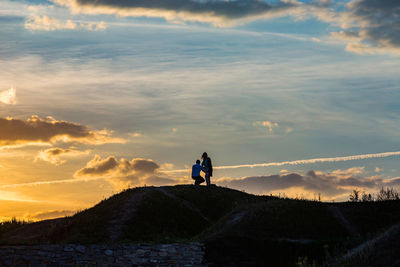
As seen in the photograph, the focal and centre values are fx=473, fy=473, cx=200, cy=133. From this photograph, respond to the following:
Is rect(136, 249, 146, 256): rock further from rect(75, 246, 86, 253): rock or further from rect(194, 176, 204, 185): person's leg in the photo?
rect(194, 176, 204, 185): person's leg

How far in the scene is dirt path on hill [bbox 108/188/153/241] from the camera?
2872 centimetres

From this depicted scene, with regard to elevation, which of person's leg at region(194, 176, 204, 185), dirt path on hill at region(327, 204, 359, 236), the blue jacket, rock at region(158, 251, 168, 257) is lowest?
rock at region(158, 251, 168, 257)

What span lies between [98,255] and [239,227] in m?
8.47

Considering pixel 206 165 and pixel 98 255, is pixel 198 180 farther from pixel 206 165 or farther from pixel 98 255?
pixel 98 255

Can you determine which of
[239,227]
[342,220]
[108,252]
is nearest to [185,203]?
[239,227]

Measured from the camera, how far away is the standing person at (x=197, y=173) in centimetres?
3884

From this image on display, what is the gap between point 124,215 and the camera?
31297 millimetres

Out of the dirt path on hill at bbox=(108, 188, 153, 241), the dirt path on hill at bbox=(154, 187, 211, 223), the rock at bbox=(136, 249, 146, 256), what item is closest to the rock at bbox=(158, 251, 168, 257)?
the rock at bbox=(136, 249, 146, 256)

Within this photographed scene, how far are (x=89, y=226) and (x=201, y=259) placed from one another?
35.0ft

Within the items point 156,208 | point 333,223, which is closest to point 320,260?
point 333,223

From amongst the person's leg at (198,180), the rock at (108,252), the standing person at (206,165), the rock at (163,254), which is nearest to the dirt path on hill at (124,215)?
the standing person at (206,165)

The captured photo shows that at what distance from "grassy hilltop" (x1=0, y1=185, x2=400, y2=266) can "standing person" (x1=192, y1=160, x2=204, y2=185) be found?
1121 mm

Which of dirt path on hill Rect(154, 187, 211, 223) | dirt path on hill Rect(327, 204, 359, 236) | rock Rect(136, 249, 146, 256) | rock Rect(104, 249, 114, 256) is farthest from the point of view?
dirt path on hill Rect(154, 187, 211, 223)

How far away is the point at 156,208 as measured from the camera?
32.8m
